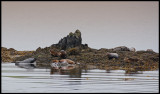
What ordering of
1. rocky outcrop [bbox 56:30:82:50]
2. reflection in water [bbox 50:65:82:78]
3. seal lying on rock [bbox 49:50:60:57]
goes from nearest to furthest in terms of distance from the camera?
reflection in water [bbox 50:65:82:78] < seal lying on rock [bbox 49:50:60:57] < rocky outcrop [bbox 56:30:82:50]

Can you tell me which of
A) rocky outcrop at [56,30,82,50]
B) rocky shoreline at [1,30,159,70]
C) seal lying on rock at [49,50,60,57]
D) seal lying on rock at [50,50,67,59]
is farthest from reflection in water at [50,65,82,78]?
rocky outcrop at [56,30,82,50]

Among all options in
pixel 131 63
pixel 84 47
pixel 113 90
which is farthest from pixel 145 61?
pixel 113 90

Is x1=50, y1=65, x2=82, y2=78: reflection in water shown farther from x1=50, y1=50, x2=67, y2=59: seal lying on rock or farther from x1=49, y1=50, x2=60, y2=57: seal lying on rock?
x1=49, y1=50, x2=60, y2=57: seal lying on rock

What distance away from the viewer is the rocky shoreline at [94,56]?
126 feet

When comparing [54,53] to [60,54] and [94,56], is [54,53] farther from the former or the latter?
[94,56]

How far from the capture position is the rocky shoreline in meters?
38.5

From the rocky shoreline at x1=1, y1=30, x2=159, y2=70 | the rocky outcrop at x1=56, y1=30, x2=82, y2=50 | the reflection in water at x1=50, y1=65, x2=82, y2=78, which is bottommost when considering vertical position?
the reflection in water at x1=50, y1=65, x2=82, y2=78

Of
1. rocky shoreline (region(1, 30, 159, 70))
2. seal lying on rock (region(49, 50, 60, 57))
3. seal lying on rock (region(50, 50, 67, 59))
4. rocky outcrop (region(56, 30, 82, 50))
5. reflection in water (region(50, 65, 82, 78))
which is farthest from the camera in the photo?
rocky outcrop (region(56, 30, 82, 50))

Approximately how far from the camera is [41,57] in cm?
4388

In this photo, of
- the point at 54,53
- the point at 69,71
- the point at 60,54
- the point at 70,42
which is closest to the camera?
the point at 69,71

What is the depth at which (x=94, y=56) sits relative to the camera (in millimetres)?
43656

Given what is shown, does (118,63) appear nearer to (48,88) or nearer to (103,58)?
(103,58)

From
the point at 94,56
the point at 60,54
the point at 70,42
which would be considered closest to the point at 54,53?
the point at 60,54

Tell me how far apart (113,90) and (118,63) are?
74.7ft
